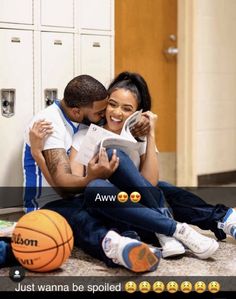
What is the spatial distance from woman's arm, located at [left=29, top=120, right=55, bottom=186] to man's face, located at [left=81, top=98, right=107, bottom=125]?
0.16 meters

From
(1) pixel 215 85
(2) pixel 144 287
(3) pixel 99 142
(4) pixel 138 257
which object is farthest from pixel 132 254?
(1) pixel 215 85

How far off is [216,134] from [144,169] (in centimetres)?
181

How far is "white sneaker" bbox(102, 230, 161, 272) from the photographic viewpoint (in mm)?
1825

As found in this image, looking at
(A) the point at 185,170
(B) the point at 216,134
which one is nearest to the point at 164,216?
(A) the point at 185,170

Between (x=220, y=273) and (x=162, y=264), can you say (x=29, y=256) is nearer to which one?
(x=162, y=264)

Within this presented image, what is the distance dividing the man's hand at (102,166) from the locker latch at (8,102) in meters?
0.70

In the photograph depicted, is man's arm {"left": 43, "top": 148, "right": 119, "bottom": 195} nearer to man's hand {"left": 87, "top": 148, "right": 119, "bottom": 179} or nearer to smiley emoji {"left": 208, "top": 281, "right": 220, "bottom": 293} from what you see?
man's hand {"left": 87, "top": 148, "right": 119, "bottom": 179}

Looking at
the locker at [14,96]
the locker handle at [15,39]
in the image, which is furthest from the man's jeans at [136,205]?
the locker handle at [15,39]

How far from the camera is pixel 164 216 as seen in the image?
207 cm

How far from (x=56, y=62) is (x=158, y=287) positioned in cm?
Answer: 139

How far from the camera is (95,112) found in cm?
235

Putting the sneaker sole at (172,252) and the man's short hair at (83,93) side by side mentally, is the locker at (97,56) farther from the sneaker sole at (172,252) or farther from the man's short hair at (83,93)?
the sneaker sole at (172,252)

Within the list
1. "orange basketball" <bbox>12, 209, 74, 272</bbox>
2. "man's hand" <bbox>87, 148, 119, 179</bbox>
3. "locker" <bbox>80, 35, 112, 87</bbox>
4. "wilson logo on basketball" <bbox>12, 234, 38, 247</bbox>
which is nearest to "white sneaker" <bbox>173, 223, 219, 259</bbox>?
"man's hand" <bbox>87, 148, 119, 179</bbox>

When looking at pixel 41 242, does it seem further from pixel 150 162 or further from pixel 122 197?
pixel 150 162
